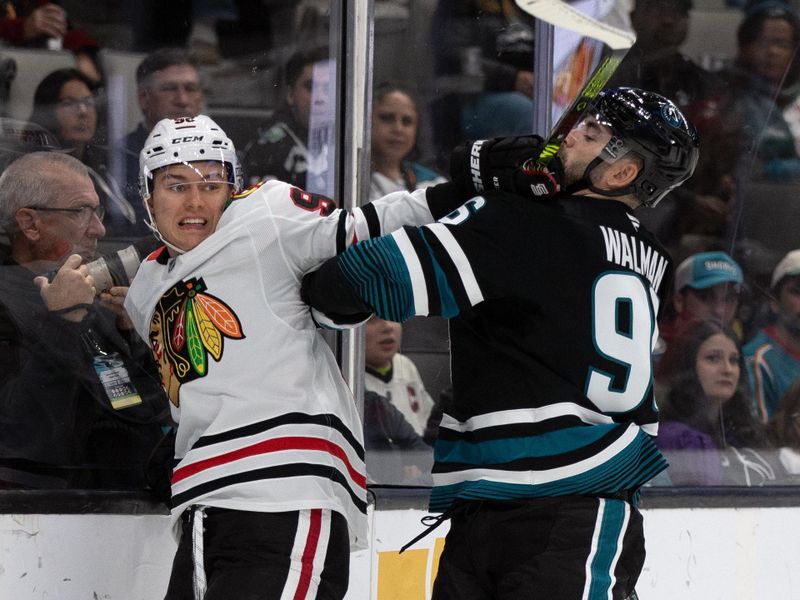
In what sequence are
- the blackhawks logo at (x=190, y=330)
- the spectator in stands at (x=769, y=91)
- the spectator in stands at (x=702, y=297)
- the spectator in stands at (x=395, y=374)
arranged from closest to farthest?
the blackhawks logo at (x=190, y=330) → the spectator in stands at (x=395, y=374) → the spectator in stands at (x=702, y=297) → the spectator in stands at (x=769, y=91)

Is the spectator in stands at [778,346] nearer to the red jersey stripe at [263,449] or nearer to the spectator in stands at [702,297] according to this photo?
the spectator in stands at [702,297]

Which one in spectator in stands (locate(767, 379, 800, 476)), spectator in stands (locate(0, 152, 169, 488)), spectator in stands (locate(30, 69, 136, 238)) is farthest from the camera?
spectator in stands (locate(767, 379, 800, 476))

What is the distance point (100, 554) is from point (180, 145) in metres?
0.77

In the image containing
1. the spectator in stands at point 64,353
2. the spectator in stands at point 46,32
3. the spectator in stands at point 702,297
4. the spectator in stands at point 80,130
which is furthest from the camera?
the spectator in stands at point 702,297

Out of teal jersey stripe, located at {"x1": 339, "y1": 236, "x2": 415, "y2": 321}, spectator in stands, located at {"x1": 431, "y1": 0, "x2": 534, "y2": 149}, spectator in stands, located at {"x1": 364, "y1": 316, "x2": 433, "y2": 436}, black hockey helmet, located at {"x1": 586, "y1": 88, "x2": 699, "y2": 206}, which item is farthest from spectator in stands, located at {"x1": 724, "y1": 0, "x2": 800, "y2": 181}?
teal jersey stripe, located at {"x1": 339, "y1": 236, "x2": 415, "y2": 321}

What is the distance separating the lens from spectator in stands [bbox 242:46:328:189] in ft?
9.12

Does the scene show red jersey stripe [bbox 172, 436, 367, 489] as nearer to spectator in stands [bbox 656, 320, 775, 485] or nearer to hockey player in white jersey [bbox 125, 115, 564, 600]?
hockey player in white jersey [bbox 125, 115, 564, 600]

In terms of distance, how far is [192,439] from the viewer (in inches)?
82.9

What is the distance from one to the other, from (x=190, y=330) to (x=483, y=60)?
5.15 ft

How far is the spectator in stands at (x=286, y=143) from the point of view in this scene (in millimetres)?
2781

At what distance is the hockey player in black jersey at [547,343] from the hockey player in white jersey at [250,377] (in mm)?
96

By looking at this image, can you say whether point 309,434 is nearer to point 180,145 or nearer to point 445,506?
point 445,506

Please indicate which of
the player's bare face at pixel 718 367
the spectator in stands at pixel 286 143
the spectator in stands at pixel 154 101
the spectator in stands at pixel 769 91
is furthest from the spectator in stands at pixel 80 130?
the spectator in stands at pixel 769 91

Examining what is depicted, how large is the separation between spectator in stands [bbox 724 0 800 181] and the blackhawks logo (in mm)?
1961
